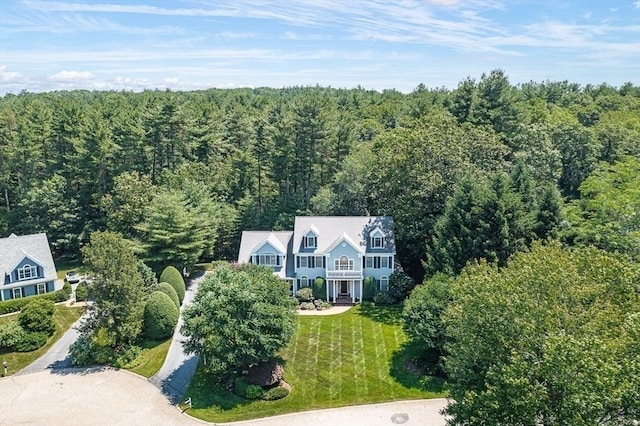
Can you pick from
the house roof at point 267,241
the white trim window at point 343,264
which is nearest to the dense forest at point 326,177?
the house roof at point 267,241

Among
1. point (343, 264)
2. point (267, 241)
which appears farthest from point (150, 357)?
point (343, 264)

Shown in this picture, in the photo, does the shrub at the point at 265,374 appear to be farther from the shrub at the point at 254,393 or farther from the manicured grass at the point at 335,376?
the manicured grass at the point at 335,376

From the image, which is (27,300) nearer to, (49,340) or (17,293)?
(17,293)

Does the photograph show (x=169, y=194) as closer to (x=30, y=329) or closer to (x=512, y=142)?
(x=30, y=329)

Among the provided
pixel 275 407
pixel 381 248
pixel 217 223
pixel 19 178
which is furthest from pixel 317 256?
pixel 19 178

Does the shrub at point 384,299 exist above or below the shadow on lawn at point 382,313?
above

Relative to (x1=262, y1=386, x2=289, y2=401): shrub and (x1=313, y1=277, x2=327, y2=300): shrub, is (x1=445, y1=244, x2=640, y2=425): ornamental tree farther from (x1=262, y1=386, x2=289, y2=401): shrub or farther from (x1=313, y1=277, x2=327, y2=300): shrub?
(x1=313, y1=277, x2=327, y2=300): shrub
